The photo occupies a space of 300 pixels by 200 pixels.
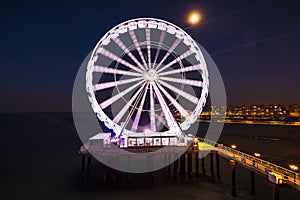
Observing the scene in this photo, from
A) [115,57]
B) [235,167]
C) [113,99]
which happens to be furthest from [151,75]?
[235,167]

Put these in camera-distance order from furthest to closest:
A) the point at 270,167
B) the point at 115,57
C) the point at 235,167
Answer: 1. the point at 115,57
2. the point at 235,167
3. the point at 270,167

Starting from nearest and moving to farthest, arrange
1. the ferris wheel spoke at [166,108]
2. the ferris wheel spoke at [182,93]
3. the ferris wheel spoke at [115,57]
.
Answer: the ferris wheel spoke at [115,57], the ferris wheel spoke at [166,108], the ferris wheel spoke at [182,93]

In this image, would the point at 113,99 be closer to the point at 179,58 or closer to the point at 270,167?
the point at 179,58

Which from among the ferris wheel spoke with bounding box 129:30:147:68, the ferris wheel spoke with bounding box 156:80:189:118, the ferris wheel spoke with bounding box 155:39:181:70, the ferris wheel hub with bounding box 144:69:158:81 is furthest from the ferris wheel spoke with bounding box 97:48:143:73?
the ferris wheel spoke with bounding box 156:80:189:118

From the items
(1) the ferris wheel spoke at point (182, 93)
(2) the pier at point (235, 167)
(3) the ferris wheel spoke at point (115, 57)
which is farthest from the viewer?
(1) the ferris wheel spoke at point (182, 93)

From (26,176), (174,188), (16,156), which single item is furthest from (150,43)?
(16,156)

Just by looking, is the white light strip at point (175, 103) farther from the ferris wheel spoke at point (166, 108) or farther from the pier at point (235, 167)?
the pier at point (235, 167)

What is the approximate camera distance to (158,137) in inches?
830

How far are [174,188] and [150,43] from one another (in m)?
13.4

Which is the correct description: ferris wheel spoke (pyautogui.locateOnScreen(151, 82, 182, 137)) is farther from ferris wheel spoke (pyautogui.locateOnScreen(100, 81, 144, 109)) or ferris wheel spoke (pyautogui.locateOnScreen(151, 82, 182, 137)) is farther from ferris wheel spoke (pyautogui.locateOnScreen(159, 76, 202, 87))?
ferris wheel spoke (pyautogui.locateOnScreen(100, 81, 144, 109))

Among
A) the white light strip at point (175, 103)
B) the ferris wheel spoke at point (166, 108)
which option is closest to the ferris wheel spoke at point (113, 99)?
the ferris wheel spoke at point (166, 108)

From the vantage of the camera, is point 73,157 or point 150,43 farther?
point 73,157

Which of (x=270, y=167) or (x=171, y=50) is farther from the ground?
(x=171, y=50)

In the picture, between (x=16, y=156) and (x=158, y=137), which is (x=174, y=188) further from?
(x=16, y=156)
